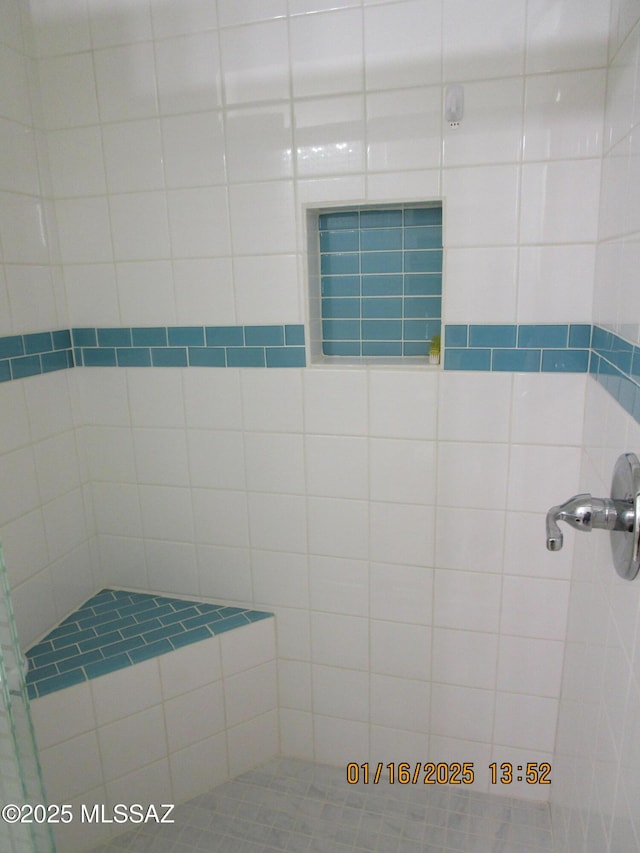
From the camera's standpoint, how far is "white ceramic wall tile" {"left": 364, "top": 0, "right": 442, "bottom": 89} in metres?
1.27

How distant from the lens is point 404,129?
133 centimetres

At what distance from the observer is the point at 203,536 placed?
1.70 metres

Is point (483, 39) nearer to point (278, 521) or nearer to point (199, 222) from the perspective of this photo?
point (199, 222)

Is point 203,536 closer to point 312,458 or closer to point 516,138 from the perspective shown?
point 312,458

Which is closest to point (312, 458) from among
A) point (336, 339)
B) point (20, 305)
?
point (336, 339)

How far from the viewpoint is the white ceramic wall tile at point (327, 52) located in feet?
4.32

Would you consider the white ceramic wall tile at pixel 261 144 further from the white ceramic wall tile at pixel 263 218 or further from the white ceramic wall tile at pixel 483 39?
the white ceramic wall tile at pixel 483 39

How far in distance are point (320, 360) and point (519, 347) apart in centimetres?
52

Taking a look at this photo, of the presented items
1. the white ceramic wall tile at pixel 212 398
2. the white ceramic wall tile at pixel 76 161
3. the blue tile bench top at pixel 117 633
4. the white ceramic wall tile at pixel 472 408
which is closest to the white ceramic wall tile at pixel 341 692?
the blue tile bench top at pixel 117 633

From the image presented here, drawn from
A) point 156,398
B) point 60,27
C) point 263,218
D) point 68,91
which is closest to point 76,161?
point 68,91

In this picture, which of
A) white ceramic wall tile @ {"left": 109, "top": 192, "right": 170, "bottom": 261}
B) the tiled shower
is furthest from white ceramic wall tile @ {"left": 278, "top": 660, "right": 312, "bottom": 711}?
white ceramic wall tile @ {"left": 109, "top": 192, "right": 170, "bottom": 261}

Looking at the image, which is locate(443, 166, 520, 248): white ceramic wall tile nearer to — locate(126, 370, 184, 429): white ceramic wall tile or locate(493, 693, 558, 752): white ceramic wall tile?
locate(126, 370, 184, 429): white ceramic wall tile

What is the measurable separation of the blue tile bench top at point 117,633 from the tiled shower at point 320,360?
0.06m

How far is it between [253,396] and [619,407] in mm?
910
